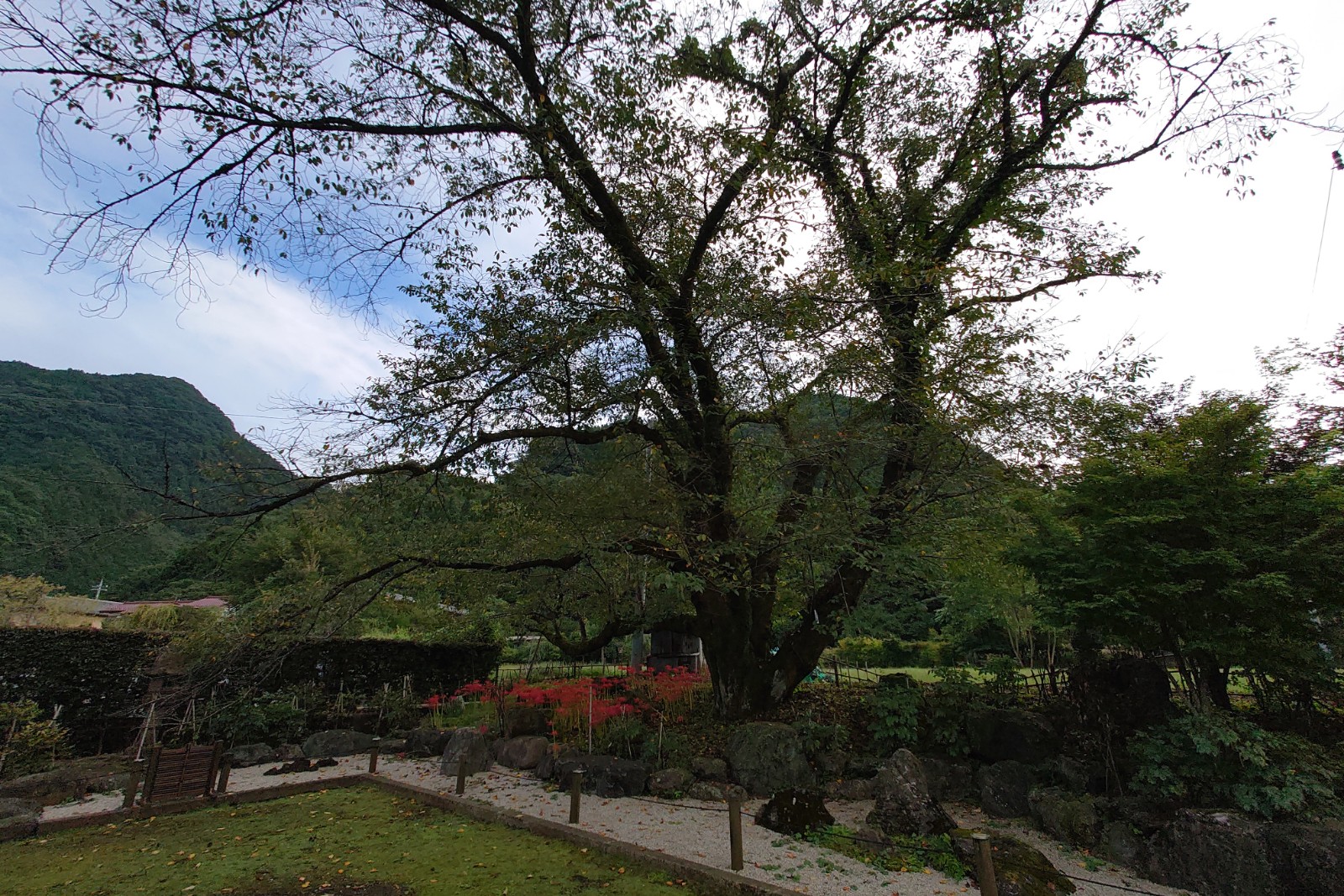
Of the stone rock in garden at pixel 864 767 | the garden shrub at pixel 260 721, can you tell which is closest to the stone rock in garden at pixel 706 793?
the stone rock in garden at pixel 864 767

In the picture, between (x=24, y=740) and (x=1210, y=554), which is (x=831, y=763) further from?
(x=24, y=740)

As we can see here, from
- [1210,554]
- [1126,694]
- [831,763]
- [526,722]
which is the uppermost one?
[1210,554]

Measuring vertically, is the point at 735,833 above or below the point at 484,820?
above

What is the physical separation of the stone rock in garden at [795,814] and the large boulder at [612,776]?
1.80 m

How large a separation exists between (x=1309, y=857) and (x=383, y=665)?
15137 millimetres

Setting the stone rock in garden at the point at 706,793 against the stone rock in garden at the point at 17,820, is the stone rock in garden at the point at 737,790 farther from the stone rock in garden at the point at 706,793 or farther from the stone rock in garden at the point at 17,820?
the stone rock in garden at the point at 17,820

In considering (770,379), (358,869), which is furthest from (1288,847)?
(358,869)

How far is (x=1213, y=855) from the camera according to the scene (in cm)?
487

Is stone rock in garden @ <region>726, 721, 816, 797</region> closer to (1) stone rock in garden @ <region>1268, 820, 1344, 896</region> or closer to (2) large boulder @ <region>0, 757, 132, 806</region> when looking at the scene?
(1) stone rock in garden @ <region>1268, 820, 1344, 896</region>

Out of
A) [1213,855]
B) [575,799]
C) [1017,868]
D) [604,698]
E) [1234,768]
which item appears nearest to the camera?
[1017,868]

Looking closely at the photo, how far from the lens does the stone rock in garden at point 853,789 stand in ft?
23.8

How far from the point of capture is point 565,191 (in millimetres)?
7191

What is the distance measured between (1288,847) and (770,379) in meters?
6.51

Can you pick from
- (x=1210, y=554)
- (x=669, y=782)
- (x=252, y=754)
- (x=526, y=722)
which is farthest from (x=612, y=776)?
(x=1210, y=554)
